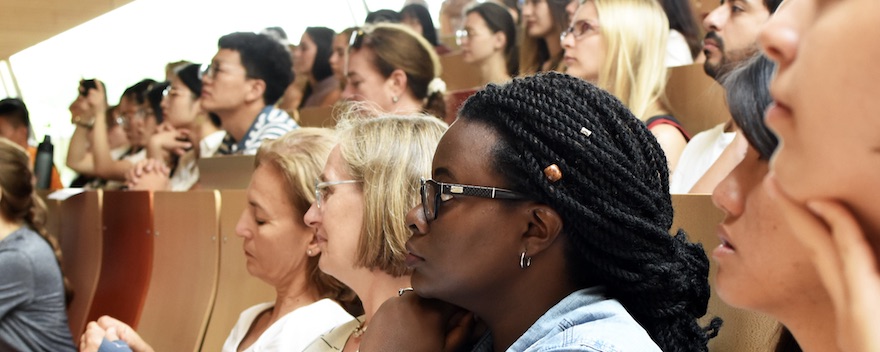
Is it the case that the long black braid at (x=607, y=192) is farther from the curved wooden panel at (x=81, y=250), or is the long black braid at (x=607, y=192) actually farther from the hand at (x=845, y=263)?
the curved wooden panel at (x=81, y=250)

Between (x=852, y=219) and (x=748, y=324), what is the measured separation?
72cm

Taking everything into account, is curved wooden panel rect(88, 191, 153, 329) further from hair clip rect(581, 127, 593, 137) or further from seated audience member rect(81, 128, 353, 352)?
hair clip rect(581, 127, 593, 137)

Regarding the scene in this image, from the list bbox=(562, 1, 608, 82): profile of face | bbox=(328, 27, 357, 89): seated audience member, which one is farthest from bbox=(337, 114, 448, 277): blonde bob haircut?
bbox=(328, 27, 357, 89): seated audience member

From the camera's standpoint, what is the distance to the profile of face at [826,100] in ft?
1.08

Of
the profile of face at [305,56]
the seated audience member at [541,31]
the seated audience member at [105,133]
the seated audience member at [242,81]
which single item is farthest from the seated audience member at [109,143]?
the seated audience member at [541,31]

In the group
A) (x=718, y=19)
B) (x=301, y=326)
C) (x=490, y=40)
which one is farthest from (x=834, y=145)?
(x=490, y=40)

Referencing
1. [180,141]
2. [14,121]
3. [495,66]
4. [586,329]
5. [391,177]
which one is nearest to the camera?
[586,329]

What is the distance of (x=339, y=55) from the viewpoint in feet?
12.7

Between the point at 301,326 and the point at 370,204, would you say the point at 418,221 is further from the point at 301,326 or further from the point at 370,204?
the point at 301,326

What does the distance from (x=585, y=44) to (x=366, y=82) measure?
0.73m

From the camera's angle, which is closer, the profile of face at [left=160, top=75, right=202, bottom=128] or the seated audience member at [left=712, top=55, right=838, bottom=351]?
the seated audience member at [left=712, top=55, right=838, bottom=351]

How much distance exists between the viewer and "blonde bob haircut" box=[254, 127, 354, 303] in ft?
5.60

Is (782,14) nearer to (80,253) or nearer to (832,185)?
(832,185)

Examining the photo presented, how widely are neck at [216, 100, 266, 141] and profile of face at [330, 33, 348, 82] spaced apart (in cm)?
52
